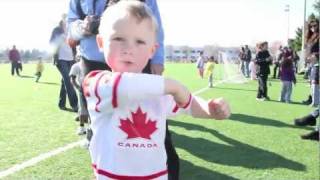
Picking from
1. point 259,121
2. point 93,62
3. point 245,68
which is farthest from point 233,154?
point 245,68

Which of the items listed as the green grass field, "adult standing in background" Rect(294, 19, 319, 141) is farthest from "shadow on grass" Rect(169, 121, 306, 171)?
"adult standing in background" Rect(294, 19, 319, 141)

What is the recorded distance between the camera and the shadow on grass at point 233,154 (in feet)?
19.4

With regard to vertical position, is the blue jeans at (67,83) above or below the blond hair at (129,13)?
below

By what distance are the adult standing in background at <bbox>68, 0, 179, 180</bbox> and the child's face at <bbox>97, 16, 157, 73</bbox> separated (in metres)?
1.14

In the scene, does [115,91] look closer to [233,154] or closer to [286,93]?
[233,154]

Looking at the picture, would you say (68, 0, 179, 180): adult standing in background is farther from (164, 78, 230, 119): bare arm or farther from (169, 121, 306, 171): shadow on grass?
(169, 121, 306, 171): shadow on grass

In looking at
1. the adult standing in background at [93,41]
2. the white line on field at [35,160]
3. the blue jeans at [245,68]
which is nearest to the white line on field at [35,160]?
the white line on field at [35,160]

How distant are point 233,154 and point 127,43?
453 centimetres

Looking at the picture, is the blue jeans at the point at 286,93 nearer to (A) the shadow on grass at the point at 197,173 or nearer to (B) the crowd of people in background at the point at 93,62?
(B) the crowd of people in background at the point at 93,62

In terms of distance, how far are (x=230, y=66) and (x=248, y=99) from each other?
18.1 meters

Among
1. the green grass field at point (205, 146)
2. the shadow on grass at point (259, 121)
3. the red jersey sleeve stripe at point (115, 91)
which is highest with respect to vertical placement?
the red jersey sleeve stripe at point (115, 91)

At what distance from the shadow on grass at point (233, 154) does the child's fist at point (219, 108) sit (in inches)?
143

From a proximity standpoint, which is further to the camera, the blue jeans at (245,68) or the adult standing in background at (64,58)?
the blue jeans at (245,68)

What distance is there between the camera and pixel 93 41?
12.3 ft
